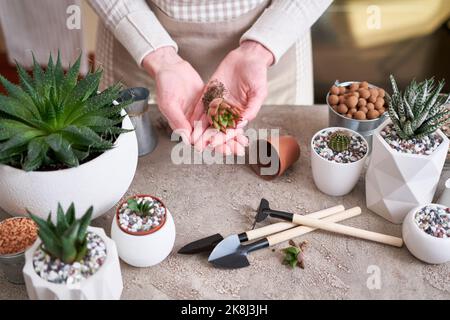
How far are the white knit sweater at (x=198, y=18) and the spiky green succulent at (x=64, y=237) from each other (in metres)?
0.54

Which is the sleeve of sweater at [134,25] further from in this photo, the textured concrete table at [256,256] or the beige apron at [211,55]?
the textured concrete table at [256,256]

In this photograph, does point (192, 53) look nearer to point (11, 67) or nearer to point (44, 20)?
point (44, 20)

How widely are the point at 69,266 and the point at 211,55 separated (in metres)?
0.73

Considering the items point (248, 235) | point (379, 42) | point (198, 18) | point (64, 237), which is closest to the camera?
point (64, 237)

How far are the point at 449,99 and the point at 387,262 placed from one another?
1.12ft

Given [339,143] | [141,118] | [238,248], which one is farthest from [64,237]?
[339,143]

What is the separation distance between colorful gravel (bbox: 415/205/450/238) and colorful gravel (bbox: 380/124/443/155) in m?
0.10

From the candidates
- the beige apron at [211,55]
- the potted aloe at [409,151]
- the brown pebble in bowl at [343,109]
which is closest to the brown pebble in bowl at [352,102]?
the brown pebble in bowl at [343,109]

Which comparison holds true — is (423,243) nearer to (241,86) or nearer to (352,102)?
(352,102)

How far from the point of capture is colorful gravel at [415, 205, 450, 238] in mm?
907

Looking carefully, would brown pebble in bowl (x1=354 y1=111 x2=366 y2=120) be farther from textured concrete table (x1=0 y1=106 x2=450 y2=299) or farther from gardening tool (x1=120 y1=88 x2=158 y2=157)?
gardening tool (x1=120 y1=88 x2=158 y2=157)

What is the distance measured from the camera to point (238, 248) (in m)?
0.95
